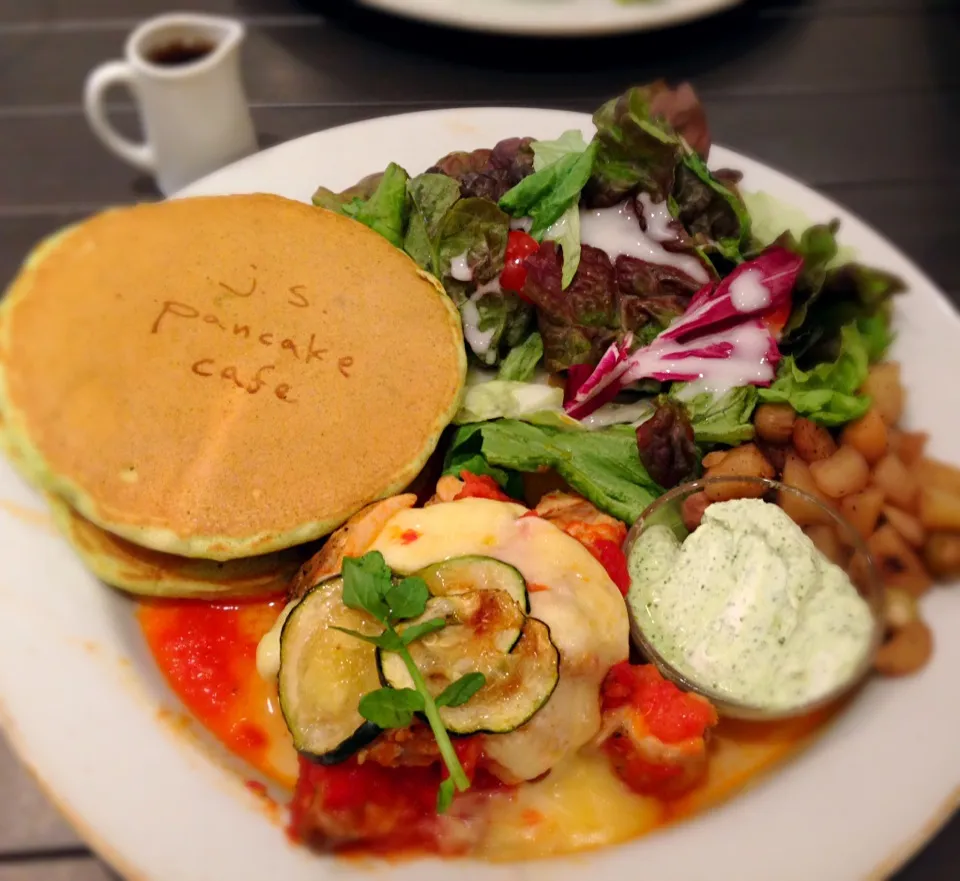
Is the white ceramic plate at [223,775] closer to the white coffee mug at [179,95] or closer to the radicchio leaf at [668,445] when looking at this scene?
the radicchio leaf at [668,445]

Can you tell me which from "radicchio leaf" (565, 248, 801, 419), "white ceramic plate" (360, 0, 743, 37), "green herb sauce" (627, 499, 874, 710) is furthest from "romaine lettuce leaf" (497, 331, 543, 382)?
"white ceramic plate" (360, 0, 743, 37)

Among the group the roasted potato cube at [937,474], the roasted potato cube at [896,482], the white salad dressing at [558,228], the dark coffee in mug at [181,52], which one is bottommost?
the roasted potato cube at [937,474]

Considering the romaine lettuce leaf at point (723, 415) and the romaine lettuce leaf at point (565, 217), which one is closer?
the romaine lettuce leaf at point (723, 415)

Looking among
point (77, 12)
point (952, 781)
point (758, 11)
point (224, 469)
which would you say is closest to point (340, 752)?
point (224, 469)

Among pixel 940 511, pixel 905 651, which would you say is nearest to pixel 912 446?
pixel 940 511

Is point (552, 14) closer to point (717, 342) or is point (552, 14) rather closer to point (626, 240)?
point (626, 240)

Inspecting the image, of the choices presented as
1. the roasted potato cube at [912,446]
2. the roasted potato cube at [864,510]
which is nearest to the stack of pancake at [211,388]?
the roasted potato cube at [864,510]

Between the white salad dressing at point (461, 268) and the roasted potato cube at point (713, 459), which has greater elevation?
the white salad dressing at point (461, 268)
